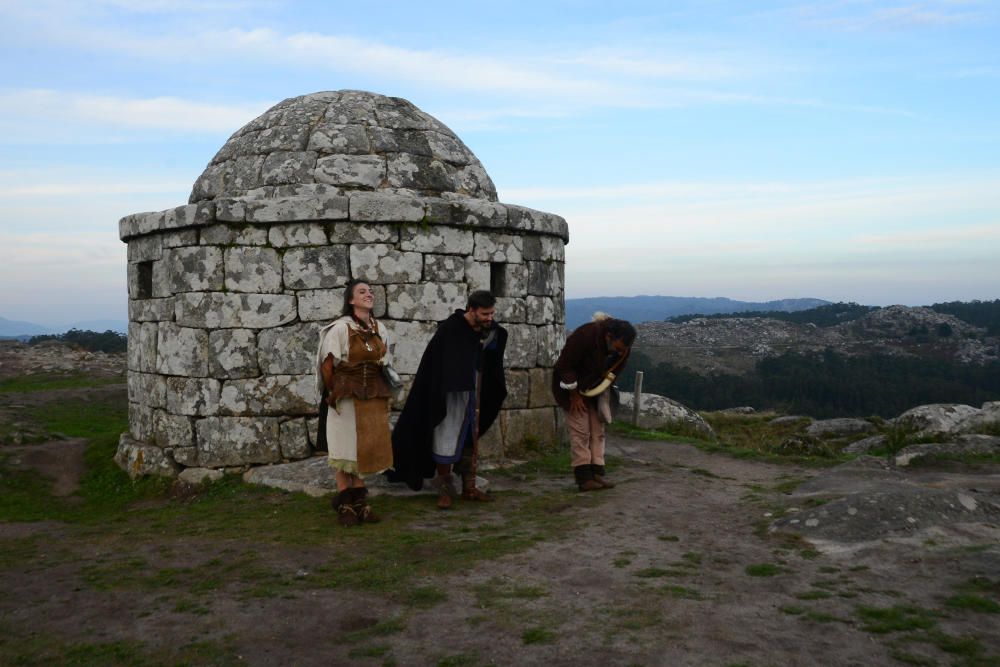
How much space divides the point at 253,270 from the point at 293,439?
168cm

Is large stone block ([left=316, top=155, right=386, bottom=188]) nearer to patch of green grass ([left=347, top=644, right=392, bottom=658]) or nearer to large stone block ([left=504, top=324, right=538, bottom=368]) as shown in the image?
large stone block ([left=504, top=324, right=538, bottom=368])

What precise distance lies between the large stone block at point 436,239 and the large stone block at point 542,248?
2.63ft

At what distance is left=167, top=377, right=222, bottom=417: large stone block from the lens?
26.0 ft

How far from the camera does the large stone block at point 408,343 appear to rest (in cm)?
814

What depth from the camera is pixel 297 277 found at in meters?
7.90

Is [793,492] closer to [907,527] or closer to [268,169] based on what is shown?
[907,527]

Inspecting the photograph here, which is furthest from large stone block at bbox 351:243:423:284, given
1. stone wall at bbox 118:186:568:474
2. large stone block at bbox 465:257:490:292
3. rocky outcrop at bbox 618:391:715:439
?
rocky outcrop at bbox 618:391:715:439

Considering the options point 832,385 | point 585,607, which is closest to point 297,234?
point 585,607

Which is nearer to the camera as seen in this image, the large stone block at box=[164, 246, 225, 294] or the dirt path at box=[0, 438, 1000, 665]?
the dirt path at box=[0, 438, 1000, 665]

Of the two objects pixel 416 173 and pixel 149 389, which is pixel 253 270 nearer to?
pixel 149 389

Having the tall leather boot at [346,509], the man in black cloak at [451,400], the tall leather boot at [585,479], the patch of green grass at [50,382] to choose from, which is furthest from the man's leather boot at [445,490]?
the patch of green grass at [50,382]

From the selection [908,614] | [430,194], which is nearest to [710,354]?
[430,194]

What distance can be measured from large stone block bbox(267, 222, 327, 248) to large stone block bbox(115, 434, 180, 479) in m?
2.47

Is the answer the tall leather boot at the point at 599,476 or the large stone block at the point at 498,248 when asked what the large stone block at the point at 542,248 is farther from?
the tall leather boot at the point at 599,476
